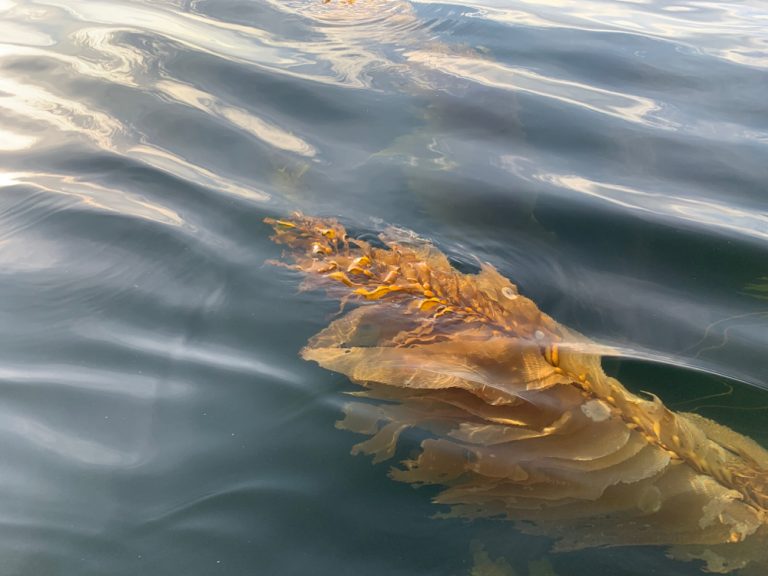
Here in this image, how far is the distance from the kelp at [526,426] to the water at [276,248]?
2.3 inches

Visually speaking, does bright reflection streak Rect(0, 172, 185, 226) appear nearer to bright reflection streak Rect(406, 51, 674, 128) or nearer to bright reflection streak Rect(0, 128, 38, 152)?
bright reflection streak Rect(0, 128, 38, 152)

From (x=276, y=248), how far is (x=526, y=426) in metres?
0.89

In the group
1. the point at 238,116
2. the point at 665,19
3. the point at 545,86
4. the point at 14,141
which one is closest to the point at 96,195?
the point at 14,141

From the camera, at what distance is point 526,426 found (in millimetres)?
1412

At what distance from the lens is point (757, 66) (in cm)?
364

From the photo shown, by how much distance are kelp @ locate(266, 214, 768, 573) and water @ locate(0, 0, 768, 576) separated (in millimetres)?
57

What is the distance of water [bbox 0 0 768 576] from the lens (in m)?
1.25

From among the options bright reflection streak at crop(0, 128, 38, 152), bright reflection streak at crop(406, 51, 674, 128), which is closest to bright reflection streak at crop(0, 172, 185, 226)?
bright reflection streak at crop(0, 128, 38, 152)

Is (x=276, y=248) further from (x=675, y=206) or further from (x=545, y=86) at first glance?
(x=545, y=86)

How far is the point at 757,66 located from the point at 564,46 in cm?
99

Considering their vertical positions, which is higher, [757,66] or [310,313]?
[757,66]

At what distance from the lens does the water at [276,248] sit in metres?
1.25

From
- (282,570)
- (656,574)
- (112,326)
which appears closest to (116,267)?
(112,326)

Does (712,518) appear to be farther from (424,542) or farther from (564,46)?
(564,46)
